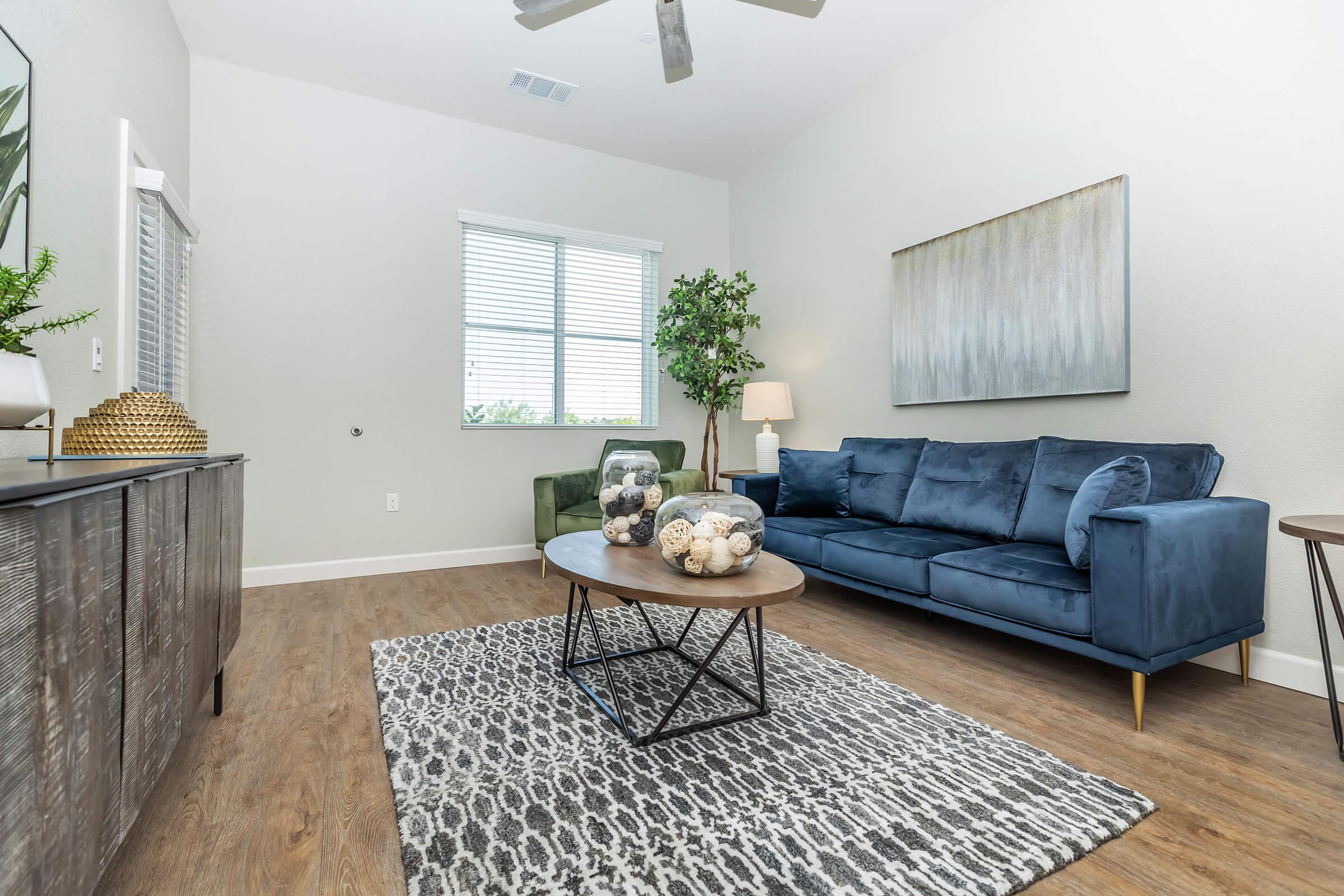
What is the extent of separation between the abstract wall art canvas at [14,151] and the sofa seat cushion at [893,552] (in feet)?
9.94

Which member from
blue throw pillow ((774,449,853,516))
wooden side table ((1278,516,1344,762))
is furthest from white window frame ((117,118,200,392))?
wooden side table ((1278,516,1344,762))

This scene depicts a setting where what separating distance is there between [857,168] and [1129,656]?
3.30 m

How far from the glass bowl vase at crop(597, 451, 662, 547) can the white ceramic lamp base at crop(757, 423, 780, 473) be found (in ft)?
7.19

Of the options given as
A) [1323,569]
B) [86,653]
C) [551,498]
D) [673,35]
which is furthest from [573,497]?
[1323,569]

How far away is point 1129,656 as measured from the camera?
1880 mm

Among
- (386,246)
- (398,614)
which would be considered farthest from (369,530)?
(386,246)

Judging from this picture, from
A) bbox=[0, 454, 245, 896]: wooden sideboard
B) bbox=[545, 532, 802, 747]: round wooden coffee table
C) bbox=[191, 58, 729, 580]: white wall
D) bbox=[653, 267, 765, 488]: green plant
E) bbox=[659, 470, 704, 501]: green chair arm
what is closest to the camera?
bbox=[0, 454, 245, 896]: wooden sideboard

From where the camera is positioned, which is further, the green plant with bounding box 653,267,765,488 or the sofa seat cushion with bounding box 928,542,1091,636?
the green plant with bounding box 653,267,765,488

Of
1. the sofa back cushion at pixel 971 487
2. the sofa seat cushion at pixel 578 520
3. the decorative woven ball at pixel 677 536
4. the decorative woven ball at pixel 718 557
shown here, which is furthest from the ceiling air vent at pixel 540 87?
the decorative woven ball at pixel 718 557

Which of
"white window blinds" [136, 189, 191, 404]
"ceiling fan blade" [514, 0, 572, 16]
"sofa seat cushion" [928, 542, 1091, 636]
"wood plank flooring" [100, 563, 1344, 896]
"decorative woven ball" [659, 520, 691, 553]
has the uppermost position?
"ceiling fan blade" [514, 0, 572, 16]

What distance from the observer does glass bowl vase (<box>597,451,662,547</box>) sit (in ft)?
7.47

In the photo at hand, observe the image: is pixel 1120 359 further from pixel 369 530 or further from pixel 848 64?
pixel 369 530

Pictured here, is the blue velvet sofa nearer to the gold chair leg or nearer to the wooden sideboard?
the gold chair leg

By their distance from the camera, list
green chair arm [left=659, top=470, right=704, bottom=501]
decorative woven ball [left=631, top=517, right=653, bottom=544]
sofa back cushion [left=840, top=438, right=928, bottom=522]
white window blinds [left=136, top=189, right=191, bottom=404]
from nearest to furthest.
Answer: decorative woven ball [left=631, top=517, right=653, bottom=544], white window blinds [left=136, top=189, right=191, bottom=404], sofa back cushion [left=840, top=438, right=928, bottom=522], green chair arm [left=659, top=470, right=704, bottom=501]
